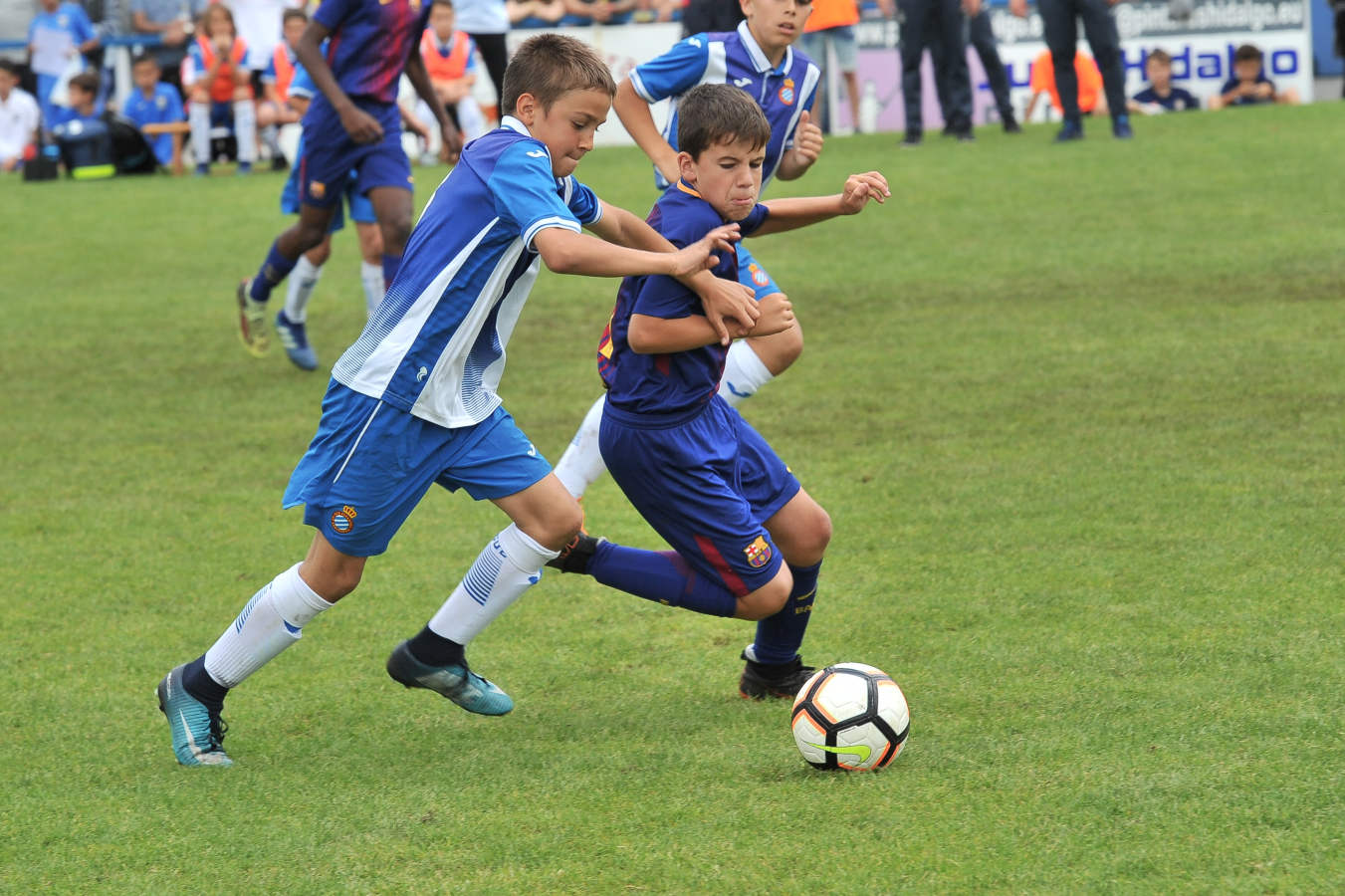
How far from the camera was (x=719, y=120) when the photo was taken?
3949 millimetres

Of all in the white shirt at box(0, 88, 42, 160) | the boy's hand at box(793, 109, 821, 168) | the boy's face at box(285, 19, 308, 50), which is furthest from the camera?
the white shirt at box(0, 88, 42, 160)

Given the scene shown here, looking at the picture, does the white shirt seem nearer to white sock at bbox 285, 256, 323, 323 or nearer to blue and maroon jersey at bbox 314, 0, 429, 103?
white sock at bbox 285, 256, 323, 323

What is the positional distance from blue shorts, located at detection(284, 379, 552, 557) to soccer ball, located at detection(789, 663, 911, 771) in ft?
2.93

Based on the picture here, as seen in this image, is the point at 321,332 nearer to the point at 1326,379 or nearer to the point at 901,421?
the point at 901,421

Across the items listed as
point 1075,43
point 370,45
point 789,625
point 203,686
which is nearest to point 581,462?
point 789,625

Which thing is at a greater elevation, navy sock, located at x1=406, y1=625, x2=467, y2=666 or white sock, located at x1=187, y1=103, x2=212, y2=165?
white sock, located at x1=187, y1=103, x2=212, y2=165

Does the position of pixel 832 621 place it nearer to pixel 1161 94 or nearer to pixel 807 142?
pixel 807 142

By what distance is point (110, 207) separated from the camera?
15.1 m

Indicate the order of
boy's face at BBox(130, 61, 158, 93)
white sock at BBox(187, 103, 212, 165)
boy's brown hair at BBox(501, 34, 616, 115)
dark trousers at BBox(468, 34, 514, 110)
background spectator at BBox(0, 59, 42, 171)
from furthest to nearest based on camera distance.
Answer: background spectator at BBox(0, 59, 42, 171)
boy's face at BBox(130, 61, 158, 93)
white sock at BBox(187, 103, 212, 165)
dark trousers at BBox(468, 34, 514, 110)
boy's brown hair at BBox(501, 34, 616, 115)

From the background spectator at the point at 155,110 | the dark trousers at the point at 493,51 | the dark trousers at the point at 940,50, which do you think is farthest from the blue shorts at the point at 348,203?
the background spectator at the point at 155,110

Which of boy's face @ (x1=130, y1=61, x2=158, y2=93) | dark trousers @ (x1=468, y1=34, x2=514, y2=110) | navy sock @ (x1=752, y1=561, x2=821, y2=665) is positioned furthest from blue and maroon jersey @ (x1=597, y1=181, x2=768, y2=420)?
boy's face @ (x1=130, y1=61, x2=158, y2=93)

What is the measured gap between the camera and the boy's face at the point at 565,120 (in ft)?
12.5

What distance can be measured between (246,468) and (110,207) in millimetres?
9003

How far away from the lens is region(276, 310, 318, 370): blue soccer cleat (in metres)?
9.07
